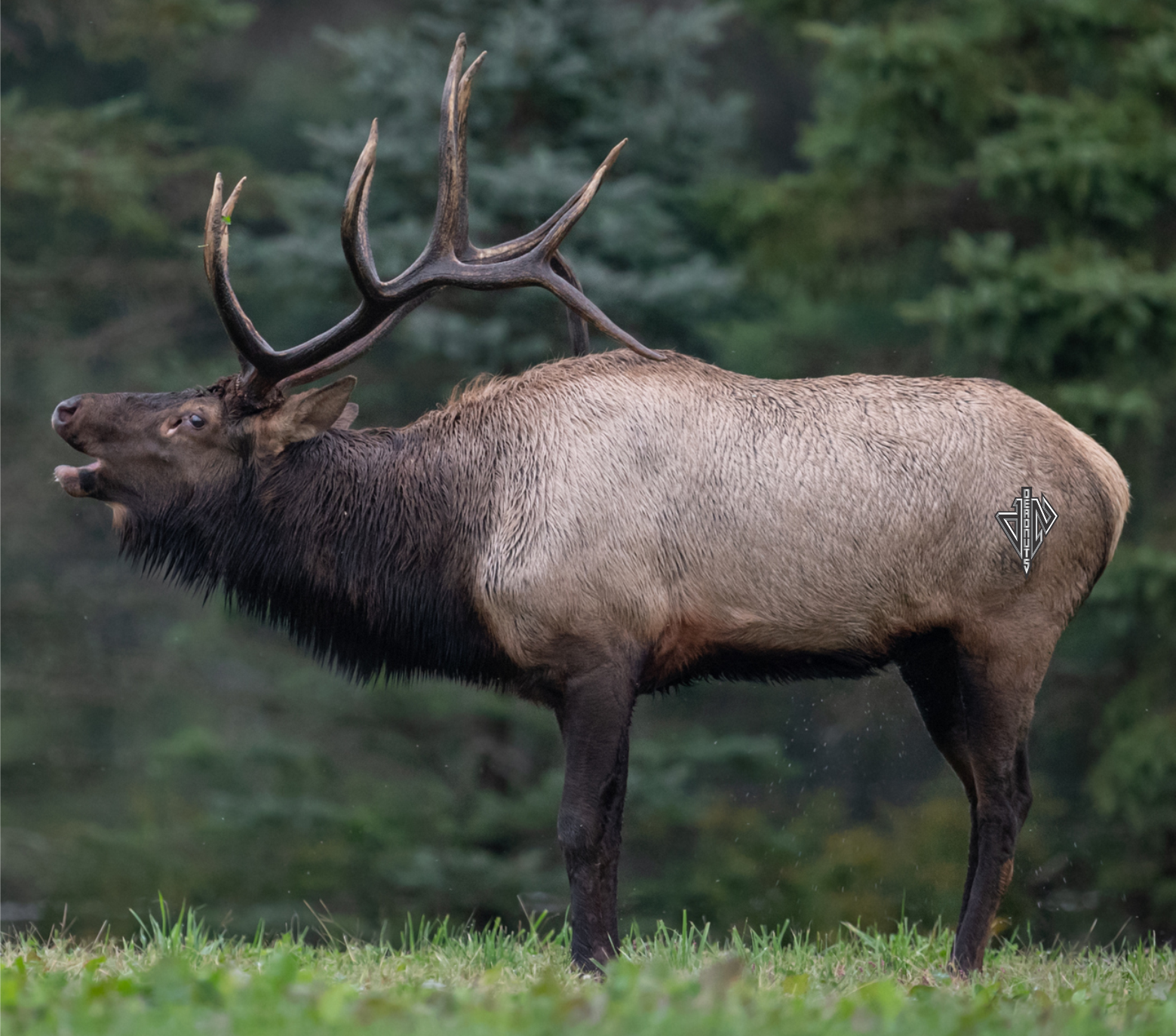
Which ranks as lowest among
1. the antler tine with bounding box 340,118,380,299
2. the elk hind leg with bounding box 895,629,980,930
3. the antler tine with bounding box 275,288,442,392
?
the elk hind leg with bounding box 895,629,980,930

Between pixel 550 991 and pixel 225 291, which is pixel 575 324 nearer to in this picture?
pixel 225 291

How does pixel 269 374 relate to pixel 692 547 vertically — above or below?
above

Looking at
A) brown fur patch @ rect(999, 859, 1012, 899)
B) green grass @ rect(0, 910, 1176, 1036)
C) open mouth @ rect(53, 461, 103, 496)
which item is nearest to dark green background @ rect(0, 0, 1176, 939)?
brown fur patch @ rect(999, 859, 1012, 899)

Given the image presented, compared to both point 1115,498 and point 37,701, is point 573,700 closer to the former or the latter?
point 1115,498

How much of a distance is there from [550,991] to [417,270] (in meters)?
2.94

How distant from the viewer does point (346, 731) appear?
13.8 meters

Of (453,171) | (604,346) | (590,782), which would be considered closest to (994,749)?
(590,782)

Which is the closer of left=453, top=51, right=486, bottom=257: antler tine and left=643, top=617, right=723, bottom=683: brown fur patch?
left=643, top=617, right=723, bottom=683: brown fur patch

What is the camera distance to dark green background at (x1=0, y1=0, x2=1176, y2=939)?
11.1 m

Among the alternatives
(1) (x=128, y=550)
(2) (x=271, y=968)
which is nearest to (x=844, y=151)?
(1) (x=128, y=550)

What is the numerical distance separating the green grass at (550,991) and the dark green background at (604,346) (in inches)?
219

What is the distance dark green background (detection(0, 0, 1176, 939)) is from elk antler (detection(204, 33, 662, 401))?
17.0 feet

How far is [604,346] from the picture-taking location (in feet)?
37.5

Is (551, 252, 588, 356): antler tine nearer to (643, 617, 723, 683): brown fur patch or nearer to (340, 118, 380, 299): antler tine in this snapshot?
(340, 118, 380, 299): antler tine
